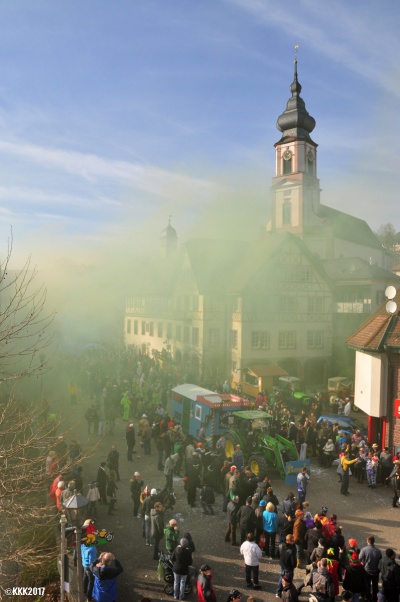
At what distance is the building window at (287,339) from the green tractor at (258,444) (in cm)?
1901

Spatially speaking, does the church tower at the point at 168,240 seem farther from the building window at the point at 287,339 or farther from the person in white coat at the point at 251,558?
the person in white coat at the point at 251,558

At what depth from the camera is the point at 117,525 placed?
12250mm

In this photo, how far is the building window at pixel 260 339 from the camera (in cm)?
3466

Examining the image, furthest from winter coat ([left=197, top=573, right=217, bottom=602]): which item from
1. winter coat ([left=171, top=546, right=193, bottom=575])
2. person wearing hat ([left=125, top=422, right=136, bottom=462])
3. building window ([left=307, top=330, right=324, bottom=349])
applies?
building window ([left=307, top=330, right=324, bottom=349])

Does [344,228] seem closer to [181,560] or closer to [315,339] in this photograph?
[315,339]

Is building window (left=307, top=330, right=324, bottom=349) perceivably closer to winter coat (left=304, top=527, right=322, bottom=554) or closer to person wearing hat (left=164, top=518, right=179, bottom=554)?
winter coat (left=304, top=527, right=322, bottom=554)

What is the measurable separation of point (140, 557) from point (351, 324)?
3027cm

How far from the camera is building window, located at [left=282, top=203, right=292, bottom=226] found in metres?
51.3

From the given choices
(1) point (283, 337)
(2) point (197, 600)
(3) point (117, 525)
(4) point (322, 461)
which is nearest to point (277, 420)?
(4) point (322, 461)

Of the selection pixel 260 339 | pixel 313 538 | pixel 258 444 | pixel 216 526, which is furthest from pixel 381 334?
pixel 260 339

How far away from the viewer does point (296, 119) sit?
50531 mm

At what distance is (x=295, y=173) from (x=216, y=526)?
44910 mm

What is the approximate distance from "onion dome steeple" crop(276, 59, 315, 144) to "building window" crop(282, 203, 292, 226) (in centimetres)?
746

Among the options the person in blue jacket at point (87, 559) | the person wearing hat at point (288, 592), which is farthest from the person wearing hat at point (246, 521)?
the person in blue jacket at point (87, 559)
